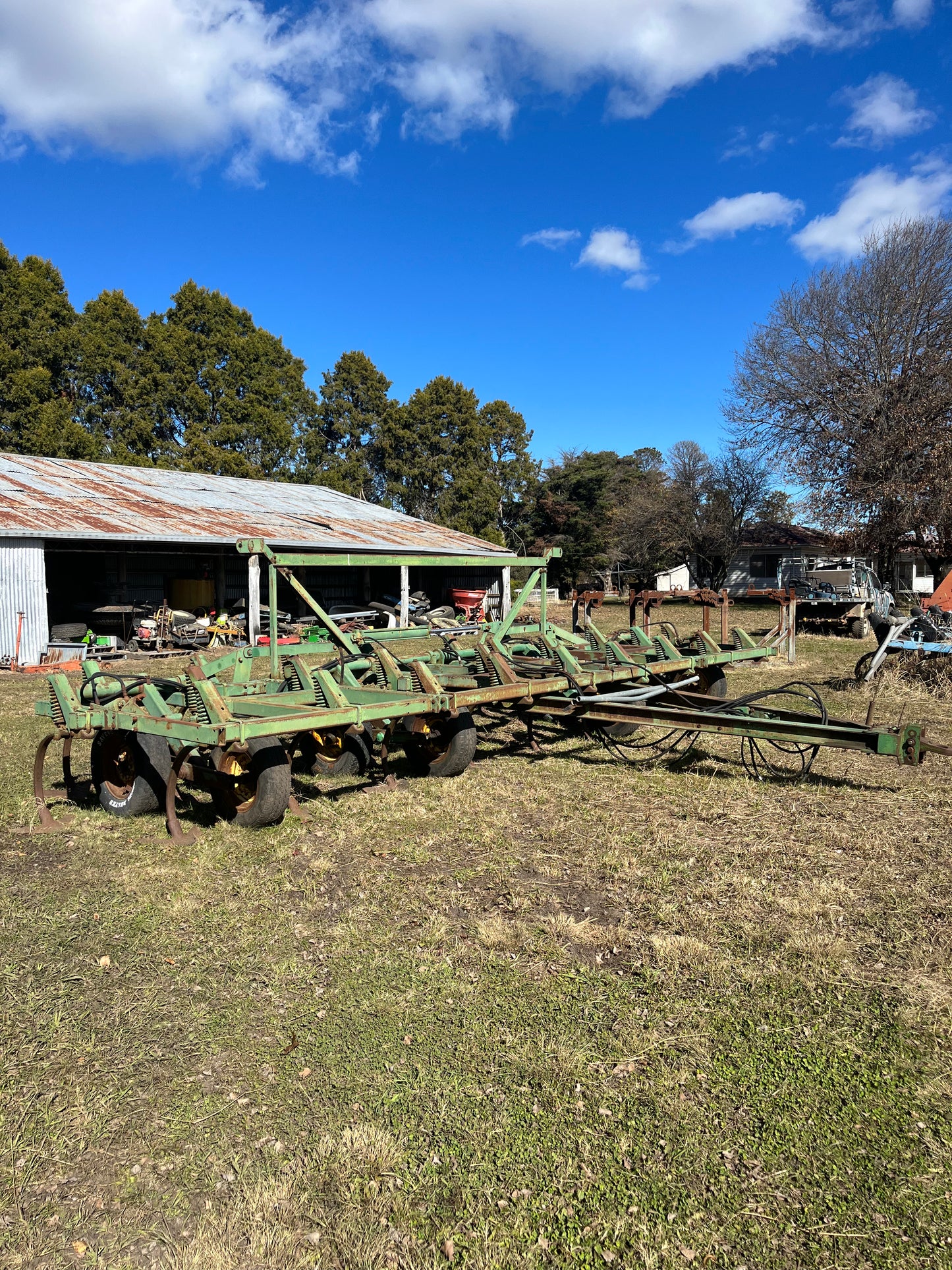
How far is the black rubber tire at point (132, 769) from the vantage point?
5.46m

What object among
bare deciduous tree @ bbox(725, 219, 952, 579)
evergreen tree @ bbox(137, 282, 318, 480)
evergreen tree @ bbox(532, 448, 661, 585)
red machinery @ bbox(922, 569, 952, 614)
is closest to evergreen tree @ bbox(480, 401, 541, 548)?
evergreen tree @ bbox(532, 448, 661, 585)

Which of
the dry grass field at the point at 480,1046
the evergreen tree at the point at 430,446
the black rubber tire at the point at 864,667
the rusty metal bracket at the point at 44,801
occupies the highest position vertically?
the evergreen tree at the point at 430,446

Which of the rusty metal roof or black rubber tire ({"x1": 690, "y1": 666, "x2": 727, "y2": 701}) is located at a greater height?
the rusty metal roof

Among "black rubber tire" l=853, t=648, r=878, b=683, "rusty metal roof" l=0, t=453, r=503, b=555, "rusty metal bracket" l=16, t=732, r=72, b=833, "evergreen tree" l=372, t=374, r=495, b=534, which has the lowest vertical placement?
"rusty metal bracket" l=16, t=732, r=72, b=833

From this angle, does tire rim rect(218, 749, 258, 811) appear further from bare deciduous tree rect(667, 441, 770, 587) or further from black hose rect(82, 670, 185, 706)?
bare deciduous tree rect(667, 441, 770, 587)

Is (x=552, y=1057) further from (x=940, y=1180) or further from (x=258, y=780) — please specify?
(x=258, y=780)

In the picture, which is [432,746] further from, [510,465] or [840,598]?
[510,465]

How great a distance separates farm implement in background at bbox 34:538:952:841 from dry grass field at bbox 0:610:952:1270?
503 mm

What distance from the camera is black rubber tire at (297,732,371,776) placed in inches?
264

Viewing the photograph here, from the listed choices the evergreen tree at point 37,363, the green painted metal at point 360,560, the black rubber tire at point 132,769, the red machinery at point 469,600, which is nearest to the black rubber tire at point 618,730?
the green painted metal at point 360,560

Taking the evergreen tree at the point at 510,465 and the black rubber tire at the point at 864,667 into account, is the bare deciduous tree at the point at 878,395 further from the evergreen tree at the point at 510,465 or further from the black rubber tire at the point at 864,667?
the evergreen tree at the point at 510,465

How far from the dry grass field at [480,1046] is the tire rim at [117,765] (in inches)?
18.9

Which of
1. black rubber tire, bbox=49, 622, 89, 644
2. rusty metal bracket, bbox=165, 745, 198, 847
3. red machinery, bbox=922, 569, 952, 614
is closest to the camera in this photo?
rusty metal bracket, bbox=165, 745, 198, 847

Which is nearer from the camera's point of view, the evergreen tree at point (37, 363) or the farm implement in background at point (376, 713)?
the farm implement in background at point (376, 713)
